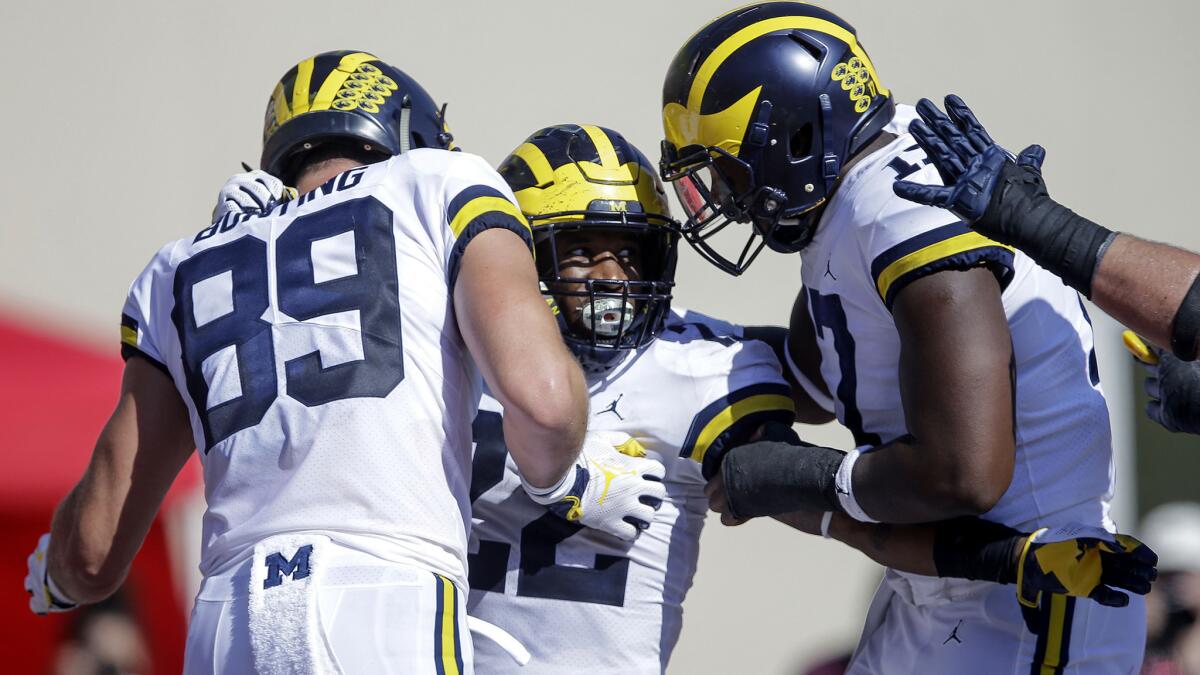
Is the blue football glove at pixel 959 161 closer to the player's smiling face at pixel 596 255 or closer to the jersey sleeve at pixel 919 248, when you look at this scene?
the jersey sleeve at pixel 919 248

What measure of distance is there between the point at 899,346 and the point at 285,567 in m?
1.24

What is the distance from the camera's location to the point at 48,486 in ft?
12.2

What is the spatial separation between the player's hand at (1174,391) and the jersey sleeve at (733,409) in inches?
29.0

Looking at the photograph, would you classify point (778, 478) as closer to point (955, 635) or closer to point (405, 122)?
point (955, 635)

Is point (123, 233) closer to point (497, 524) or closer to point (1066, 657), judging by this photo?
point (497, 524)

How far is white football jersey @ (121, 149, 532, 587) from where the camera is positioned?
1935 millimetres

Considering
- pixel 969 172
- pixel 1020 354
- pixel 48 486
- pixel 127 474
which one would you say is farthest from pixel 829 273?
pixel 48 486

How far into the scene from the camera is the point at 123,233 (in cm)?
492

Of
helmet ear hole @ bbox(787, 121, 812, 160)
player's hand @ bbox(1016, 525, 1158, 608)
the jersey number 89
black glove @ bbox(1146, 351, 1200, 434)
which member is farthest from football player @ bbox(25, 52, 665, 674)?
black glove @ bbox(1146, 351, 1200, 434)

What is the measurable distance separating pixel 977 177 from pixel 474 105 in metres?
3.22

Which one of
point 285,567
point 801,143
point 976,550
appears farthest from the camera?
point 801,143

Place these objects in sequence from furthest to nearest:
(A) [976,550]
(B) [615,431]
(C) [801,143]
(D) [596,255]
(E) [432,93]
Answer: (E) [432,93]
(D) [596,255]
(B) [615,431]
(C) [801,143]
(A) [976,550]

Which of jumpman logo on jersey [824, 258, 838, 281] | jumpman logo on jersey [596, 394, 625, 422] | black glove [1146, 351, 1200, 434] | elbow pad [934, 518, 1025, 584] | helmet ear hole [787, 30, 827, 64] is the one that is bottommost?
elbow pad [934, 518, 1025, 584]

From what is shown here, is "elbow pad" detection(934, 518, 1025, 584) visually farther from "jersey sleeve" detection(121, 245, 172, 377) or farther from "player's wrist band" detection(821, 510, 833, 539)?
"jersey sleeve" detection(121, 245, 172, 377)
